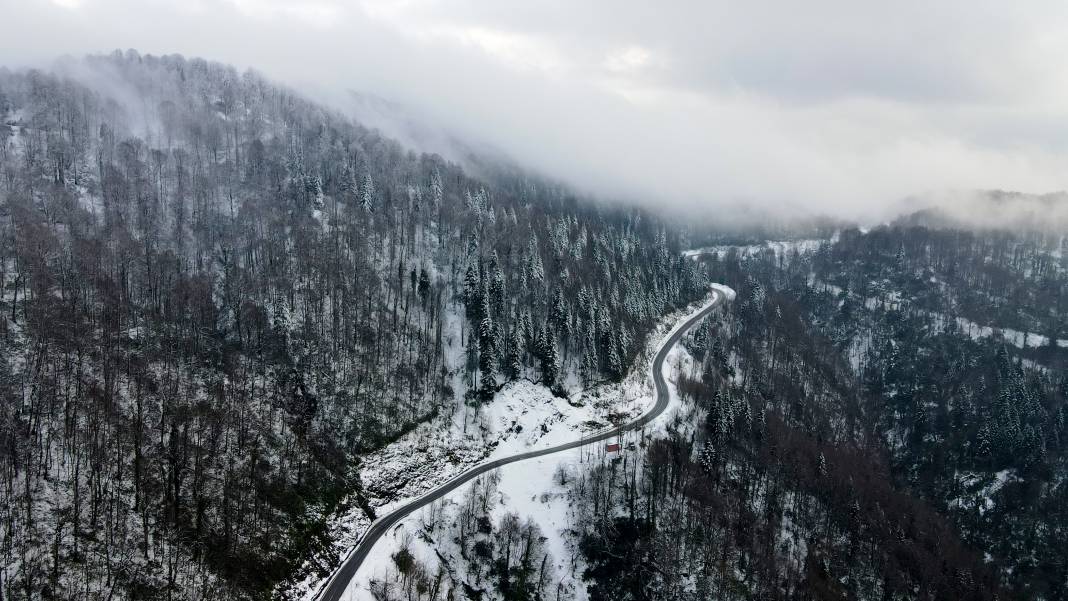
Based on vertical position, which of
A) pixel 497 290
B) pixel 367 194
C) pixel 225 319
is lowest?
pixel 225 319

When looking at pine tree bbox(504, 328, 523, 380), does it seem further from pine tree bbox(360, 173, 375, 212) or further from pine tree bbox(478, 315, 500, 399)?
pine tree bbox(360, 173, 375, 212)

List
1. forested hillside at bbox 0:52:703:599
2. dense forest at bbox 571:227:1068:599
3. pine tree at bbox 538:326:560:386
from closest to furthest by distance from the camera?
forested hillside at bbox 0:52:703:599
dense forest at bbox 571:227:1068:599
pine tree at bbox 538:326:560:386

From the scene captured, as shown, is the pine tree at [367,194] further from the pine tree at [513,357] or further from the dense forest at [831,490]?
the dense forest at [831,490]

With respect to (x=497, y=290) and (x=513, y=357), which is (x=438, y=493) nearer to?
(x=513, y=357)

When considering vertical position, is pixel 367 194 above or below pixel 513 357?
above

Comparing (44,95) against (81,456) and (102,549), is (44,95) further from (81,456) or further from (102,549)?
(102,549)

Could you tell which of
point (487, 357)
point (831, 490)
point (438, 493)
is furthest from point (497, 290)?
point (831, 490)

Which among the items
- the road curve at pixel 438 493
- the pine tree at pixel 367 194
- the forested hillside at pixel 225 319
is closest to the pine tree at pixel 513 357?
the forested hillside at pixel 225 319

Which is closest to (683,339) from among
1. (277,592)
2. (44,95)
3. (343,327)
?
(343,327)

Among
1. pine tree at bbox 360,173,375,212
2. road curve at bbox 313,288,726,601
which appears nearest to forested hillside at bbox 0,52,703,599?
pine tree at bbox 360,173,375,212
